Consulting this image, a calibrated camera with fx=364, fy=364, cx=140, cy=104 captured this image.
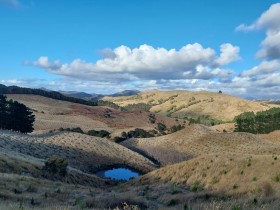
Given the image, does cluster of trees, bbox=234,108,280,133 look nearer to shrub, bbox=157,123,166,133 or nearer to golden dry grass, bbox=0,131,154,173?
shrub, bbox=157,123,166,133

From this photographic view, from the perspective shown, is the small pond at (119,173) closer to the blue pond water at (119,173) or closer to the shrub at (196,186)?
the blue pond water at (119,173)

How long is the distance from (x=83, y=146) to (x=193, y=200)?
64.4 m

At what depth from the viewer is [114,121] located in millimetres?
167000

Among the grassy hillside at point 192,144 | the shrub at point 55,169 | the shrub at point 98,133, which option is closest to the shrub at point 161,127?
the shrub at point 98,133

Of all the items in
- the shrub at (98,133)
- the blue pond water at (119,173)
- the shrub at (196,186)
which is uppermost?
the shrub at (196,186)

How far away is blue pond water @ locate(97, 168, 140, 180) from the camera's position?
7019 centimetres

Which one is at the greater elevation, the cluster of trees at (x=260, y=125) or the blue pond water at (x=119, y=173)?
the cluster of trees at (x=260, y=125)

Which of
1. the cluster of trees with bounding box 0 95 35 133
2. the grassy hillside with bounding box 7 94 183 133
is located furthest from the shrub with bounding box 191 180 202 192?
the grassy hillside with bounding box 7 94 183 133

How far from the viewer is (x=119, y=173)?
73375 millimetres

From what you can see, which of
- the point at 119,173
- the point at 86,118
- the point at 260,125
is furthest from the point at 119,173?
the point at 260,125

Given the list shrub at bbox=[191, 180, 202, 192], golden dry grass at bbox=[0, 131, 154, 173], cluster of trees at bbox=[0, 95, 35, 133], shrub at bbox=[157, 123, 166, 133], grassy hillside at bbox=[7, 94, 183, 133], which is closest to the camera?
shrub at bbox=[191, 180, 202, 192]

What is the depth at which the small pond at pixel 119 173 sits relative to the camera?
70188 millimetres

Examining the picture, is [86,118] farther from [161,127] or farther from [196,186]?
[196,186]

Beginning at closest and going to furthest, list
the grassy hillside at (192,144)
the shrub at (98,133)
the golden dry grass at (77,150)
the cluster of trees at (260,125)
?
the golden dry grass at (77,150) → the grassy hillside at (192,144) → the shrub at (98,133) → the cluster of trees at (260,125)
